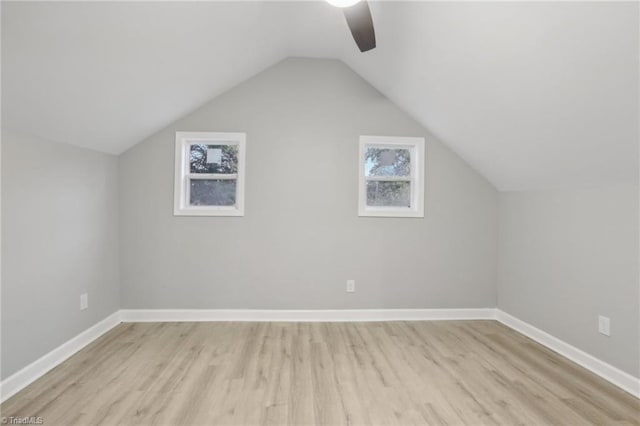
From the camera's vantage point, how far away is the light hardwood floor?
188 centimetres

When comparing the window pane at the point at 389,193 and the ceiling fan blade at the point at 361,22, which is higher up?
the ceiling fan blade at the point at 361,22

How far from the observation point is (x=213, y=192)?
3.56 m

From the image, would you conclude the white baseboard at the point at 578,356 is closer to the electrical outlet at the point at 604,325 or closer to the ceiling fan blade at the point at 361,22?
the electrical outlet at the point at 604,325

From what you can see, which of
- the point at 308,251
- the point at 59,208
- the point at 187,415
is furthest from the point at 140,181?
the point at 187,415

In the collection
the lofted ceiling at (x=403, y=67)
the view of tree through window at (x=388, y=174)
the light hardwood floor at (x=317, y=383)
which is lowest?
the light hardwood floor at (x=317, y=383)

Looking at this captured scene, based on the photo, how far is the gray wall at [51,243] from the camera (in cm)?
205

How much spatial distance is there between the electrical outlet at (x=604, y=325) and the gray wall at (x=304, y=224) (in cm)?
123

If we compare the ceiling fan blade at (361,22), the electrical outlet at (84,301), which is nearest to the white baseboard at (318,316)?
the electrical outlet at (84,301)

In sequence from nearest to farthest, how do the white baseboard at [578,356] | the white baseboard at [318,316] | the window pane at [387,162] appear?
the white baseboard at [578,356] < the white baseboard at [318,316] < the window pane at [387,162]

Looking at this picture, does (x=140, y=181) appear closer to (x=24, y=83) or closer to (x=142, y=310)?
(x=142, y=310)

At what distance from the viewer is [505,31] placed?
184cm

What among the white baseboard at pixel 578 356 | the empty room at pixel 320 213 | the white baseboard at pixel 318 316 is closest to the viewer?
the empty room at pixel 320 213

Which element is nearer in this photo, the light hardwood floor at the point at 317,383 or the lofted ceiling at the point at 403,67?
the lofted ceiling at the point at 403,67

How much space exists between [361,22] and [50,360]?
320cm
